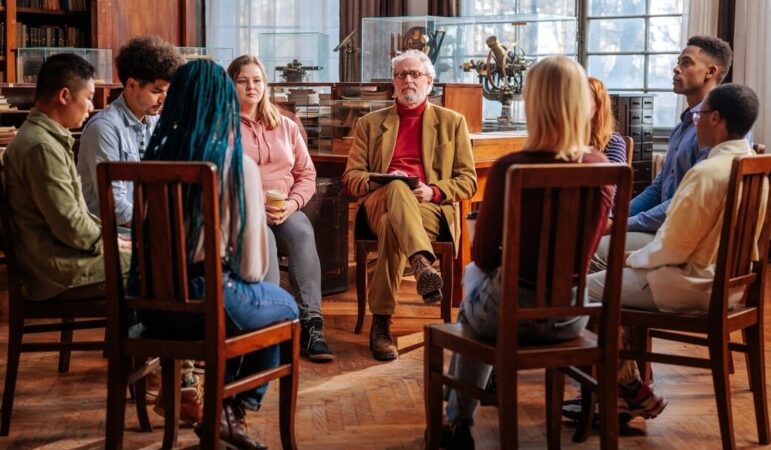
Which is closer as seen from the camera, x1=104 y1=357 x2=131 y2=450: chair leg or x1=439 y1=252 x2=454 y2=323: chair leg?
x1=104 y1=357 x2=131 y2=450: chair leg

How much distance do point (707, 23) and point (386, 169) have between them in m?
3.35

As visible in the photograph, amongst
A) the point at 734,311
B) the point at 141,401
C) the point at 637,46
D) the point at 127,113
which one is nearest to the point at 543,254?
the point at 734,311

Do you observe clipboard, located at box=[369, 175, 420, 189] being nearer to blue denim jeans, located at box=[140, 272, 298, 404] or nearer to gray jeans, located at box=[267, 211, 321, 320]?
gray jeans, located at box=[267, 211, 321, 320]

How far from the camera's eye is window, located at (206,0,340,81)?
898 cm

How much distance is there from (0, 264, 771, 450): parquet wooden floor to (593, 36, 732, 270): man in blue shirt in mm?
522

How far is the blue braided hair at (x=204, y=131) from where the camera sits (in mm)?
2461

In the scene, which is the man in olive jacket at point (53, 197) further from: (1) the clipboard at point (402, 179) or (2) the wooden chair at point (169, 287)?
(1) the clipboard at point (402, 179)

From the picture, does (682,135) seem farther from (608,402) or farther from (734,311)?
(608,402)

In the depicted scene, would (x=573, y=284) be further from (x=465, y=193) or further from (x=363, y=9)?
(x=363, y=9)

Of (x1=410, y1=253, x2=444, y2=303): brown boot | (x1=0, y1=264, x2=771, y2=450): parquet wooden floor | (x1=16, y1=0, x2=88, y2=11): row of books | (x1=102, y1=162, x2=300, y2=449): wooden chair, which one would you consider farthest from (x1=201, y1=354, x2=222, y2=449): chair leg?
(x1=16, y1=0, x2=88, y2=11): row of books

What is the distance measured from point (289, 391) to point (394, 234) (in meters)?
1.49

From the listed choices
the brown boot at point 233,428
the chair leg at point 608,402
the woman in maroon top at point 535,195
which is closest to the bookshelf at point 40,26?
the brown boot at point 233,428

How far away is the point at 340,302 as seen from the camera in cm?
488

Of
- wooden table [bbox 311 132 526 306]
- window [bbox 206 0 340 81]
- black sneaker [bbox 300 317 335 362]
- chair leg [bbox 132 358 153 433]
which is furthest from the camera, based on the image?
window [bbox 206 0 340 81]
